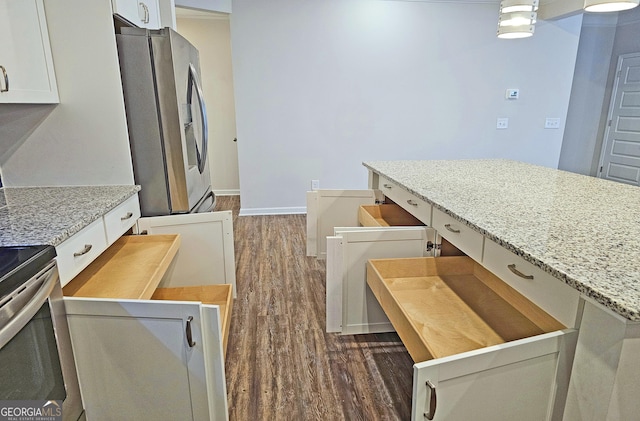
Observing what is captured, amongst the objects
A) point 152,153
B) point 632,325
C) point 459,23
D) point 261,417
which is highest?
point 459,23

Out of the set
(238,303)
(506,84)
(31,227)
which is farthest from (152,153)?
(506,84)

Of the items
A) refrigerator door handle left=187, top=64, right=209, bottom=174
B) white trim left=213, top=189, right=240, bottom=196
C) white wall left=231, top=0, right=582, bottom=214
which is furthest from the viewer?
white trim left=213, top=189, right=240, bottom=196

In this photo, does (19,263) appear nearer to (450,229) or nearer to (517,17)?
(450,229)

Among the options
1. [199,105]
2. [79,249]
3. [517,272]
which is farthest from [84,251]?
[517,272]

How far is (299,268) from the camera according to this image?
300 centimetres

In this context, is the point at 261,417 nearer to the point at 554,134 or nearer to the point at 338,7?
the point at 338,7

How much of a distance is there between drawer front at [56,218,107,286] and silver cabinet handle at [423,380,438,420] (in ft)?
3.86

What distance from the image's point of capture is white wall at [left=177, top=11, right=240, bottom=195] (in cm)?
483

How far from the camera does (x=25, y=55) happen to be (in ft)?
5.23

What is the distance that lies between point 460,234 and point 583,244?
47 cm

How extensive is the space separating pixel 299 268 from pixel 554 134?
390cm

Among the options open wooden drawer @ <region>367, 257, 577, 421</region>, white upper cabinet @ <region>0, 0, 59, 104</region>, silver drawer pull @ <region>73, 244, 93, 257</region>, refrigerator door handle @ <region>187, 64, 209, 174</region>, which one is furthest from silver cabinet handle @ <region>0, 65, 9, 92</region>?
open wooden drawer @ <region>367, 257, 577, 421</region>

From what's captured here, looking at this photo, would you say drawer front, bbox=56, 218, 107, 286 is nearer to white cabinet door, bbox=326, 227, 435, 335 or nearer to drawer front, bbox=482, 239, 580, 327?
white cabinet door, bbox=326, 227, 435, 335

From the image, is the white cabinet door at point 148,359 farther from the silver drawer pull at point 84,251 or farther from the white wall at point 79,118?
the white wall at point 79,118
